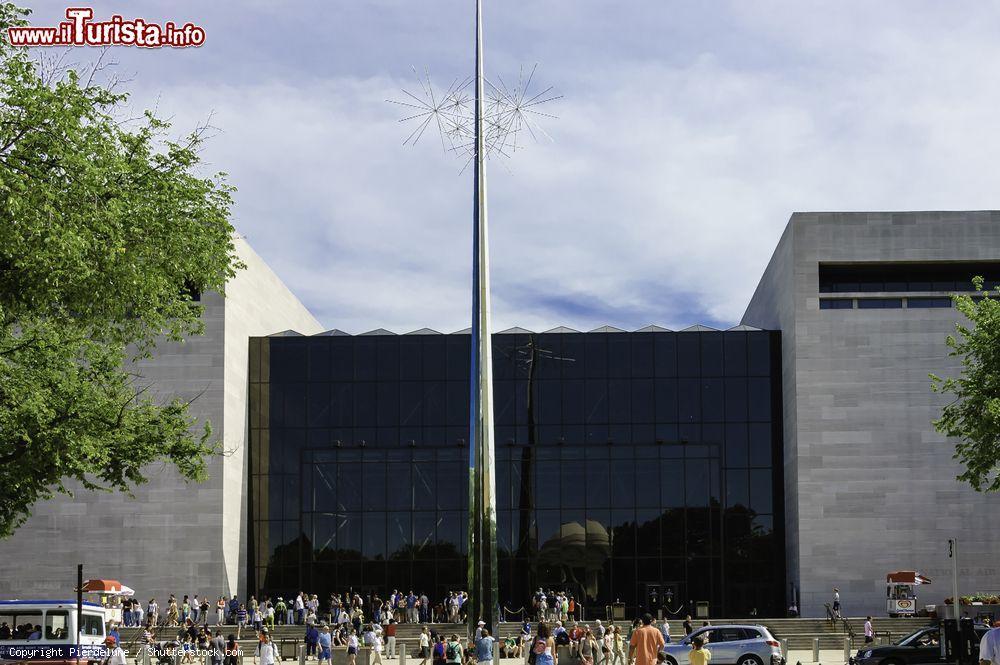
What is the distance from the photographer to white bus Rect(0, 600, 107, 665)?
31781 mm

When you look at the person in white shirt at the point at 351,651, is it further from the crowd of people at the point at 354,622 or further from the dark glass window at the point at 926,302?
the dark glass window at the point at 926,302

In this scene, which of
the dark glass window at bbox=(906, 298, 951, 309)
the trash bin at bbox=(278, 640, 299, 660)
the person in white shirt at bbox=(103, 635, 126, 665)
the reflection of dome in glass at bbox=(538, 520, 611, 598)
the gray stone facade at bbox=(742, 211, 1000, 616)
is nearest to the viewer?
the person in white shirt at bbox=(103, 635, 126, 665)

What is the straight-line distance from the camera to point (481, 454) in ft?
75.2

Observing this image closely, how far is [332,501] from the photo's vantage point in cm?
5838

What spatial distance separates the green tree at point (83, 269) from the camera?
1917cm

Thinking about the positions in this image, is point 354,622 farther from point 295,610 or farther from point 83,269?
point 83,269

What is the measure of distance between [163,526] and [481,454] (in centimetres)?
3675

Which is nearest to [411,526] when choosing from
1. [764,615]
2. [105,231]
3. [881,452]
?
[764,615]

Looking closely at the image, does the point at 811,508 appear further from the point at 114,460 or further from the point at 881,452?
the point at 114,460

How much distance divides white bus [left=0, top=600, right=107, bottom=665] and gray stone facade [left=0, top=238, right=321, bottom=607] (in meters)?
22.4

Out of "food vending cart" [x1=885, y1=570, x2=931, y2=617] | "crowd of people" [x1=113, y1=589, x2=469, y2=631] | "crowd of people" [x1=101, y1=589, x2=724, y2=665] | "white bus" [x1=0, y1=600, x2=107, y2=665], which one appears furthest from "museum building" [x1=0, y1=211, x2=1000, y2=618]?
"white bus" [x1=0, y1=600, x2=107, y2=665]

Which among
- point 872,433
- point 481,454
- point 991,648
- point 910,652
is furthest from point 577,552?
point 991,648

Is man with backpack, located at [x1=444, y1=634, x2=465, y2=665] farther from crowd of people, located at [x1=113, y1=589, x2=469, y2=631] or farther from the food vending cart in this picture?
the food vending cart

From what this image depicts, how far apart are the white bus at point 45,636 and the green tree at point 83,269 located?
10.6ft
